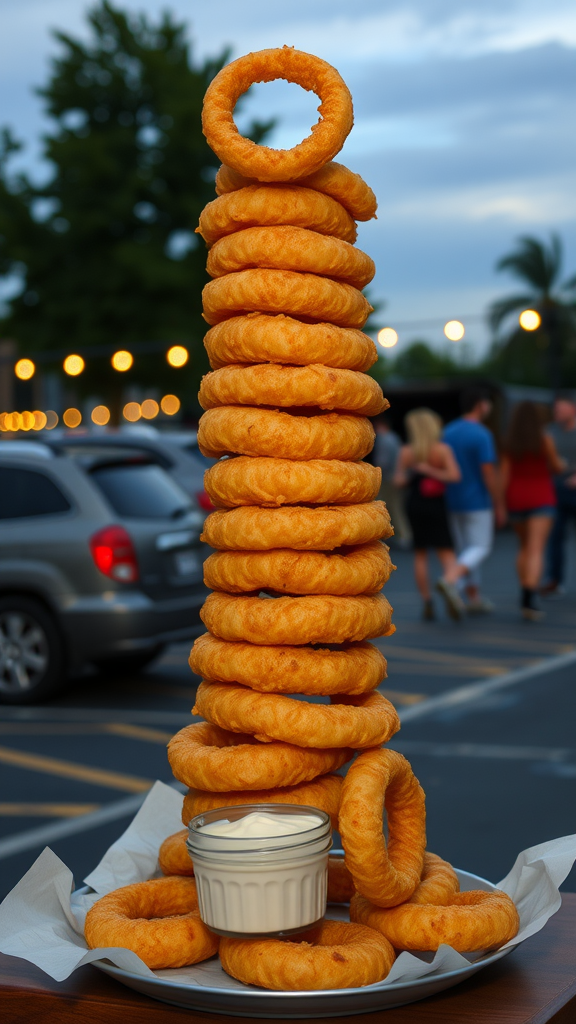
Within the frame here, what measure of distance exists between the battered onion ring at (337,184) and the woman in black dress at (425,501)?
391 inches

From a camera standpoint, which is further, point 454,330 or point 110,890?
point 454,330

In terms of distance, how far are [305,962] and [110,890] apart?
661 millimetres

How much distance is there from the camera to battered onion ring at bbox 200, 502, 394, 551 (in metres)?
2.29

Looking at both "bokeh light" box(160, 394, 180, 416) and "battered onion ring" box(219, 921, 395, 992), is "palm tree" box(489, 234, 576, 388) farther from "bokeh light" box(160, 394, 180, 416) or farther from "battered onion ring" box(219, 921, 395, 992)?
"battered onion ring" box(219, 921, 395, 992)

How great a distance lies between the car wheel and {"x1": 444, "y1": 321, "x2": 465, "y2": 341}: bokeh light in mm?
15544

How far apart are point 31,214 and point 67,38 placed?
5849 mm

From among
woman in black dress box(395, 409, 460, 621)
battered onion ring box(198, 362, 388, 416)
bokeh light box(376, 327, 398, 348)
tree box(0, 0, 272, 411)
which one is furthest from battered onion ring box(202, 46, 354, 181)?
tree box(0, 0, 272, 411)

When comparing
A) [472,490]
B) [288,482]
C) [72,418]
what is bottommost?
[288,482]

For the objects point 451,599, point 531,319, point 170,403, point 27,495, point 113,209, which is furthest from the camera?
point 170,403

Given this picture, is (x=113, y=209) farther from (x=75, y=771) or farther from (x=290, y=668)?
(x=290, y=668)

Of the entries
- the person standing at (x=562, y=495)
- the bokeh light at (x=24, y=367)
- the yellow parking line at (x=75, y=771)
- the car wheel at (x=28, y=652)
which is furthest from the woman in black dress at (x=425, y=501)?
the bokeh light at (x=24, y=367)

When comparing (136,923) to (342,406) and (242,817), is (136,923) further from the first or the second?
(342,406)

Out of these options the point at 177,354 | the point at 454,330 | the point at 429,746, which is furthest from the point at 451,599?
the point at 177,354

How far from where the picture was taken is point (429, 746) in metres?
7.19
